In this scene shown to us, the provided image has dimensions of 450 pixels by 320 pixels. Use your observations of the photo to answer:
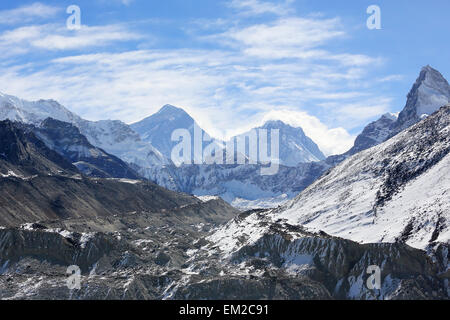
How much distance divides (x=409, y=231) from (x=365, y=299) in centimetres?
3238

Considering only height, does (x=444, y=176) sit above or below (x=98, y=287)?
above

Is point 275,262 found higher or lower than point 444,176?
lower

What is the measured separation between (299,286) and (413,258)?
2706cm

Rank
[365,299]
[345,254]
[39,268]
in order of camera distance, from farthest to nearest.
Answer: [39,268]
[345,254]
[365,299]

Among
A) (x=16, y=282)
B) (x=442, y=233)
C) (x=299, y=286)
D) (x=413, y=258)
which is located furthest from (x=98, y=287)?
(x=442, y=233)

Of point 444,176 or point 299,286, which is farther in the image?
point 444,176

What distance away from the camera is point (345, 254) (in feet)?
543

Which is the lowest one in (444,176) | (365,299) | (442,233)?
(365,299)
